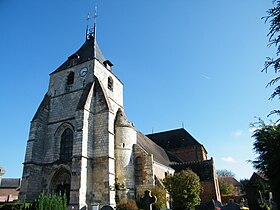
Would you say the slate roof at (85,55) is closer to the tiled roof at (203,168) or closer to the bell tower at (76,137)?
the bell tower at (76,137)

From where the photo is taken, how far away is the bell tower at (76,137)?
54.0 ft

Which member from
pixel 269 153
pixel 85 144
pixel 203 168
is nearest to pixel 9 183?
pixel 203 168

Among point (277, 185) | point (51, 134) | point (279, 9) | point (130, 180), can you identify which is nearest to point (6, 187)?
point (51, 134)

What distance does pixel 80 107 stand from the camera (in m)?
18.1

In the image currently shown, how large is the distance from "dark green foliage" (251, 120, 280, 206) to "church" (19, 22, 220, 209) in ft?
31.2

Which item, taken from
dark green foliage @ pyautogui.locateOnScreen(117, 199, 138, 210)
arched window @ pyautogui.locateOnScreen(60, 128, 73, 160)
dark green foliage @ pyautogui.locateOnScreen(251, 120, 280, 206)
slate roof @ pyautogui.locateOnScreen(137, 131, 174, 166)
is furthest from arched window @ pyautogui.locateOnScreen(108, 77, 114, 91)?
dark green foliage @ pyautogui.locateOnScreen(251, 120, 280, 206)

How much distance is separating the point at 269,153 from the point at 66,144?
47.5 feet

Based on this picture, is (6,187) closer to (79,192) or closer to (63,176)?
(63,176)

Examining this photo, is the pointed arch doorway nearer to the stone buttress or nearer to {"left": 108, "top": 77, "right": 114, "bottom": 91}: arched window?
the stone buttress

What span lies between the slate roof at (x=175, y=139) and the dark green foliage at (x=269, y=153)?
21.3 m

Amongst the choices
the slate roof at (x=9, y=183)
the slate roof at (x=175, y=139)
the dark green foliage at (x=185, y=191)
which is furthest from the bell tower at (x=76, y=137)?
the slate roof at (x=9, y=183)

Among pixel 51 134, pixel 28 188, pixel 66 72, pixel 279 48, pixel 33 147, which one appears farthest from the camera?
pixel 66 72

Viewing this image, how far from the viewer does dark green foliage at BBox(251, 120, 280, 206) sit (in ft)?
32.4

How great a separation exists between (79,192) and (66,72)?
1170cm
